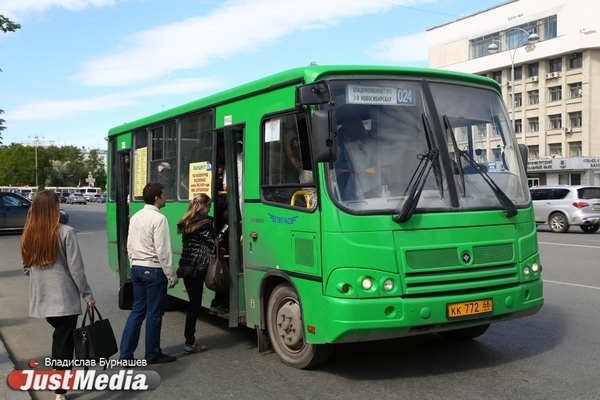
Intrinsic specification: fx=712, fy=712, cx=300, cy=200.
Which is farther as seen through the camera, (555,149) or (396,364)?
(555,149)

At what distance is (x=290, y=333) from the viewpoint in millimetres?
6672

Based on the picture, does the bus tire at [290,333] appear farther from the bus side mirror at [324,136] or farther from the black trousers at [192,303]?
the bus side mirror at [324,136]

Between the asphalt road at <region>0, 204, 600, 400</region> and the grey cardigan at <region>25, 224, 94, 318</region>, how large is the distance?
0.98m

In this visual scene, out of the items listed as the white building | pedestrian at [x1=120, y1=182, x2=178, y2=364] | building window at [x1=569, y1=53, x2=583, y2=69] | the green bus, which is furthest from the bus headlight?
building window at [x1=569, y1=53, x2=583, y2=69]

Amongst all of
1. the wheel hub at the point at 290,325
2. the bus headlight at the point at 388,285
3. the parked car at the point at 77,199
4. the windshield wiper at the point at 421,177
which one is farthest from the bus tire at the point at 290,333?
the parked car at the point at 77,199

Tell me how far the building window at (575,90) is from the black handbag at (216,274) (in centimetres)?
5926

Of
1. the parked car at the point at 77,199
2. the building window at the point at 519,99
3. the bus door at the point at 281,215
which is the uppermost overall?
the building window at the point at 519,99

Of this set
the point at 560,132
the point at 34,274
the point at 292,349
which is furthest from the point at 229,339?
the point at 560,132

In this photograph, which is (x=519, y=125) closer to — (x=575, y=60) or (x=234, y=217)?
(x=575, y=60)

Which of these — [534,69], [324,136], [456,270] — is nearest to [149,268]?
[324,136]

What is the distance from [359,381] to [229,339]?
7.89 ft

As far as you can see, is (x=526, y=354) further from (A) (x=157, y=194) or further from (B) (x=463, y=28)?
(B) (x=463, y=28)

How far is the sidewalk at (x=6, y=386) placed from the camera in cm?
591

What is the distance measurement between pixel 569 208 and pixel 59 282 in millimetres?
23447
